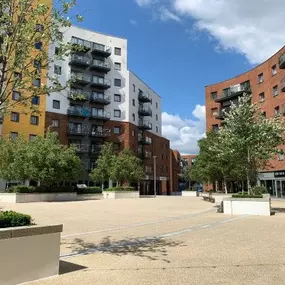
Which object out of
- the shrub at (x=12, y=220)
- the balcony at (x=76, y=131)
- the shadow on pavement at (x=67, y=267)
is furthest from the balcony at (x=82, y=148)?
the shrub at (x=12, y=220)

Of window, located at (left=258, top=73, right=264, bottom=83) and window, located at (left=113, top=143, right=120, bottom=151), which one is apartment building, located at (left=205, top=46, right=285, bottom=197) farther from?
window, located at (left=113, top=143, right=120, bottom=151)

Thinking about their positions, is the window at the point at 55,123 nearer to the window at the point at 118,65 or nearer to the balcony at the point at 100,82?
the balcony at the point at 100,82

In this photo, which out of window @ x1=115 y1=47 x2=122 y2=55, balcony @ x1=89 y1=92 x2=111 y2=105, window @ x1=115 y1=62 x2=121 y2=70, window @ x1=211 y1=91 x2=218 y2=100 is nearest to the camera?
balcony @ x1=89 y1=92 x2=111 y2=105

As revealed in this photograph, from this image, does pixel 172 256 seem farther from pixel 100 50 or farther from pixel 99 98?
pixel 100 50

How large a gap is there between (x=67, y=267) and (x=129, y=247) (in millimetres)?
2372

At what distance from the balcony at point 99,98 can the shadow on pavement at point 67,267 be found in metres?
50.0

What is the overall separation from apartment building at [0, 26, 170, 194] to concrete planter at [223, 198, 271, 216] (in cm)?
3577

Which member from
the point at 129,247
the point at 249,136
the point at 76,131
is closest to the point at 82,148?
the point at 76,131

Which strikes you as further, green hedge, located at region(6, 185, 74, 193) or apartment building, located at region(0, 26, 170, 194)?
apartment building, located at region(0, 26, 170, 194)

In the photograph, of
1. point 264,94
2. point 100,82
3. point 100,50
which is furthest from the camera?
point 100,50

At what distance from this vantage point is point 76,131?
53844 millimetres

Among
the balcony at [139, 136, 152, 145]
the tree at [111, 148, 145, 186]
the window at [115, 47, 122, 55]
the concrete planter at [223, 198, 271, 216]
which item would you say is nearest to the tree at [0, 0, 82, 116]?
the concrete planter at [223, 198, 271, 216]

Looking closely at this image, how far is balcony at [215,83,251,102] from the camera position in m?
53.6

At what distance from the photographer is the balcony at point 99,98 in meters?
55.8
